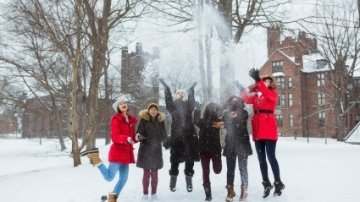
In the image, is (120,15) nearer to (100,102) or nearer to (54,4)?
(54,4)

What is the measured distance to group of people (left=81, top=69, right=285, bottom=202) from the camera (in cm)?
682

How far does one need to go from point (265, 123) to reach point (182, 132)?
1563 millimetres

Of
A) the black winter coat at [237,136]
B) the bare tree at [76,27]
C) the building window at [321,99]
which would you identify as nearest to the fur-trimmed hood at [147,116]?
the black winter coat at [237,136]

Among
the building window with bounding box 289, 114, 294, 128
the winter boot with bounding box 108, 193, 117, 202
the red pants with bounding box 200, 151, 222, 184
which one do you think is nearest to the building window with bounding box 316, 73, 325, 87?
the building window with bounding box 289, 114, 294, 128

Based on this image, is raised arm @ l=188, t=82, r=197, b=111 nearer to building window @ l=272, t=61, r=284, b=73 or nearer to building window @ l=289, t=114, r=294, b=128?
building window @ l=289, t=114, r=294, b=128

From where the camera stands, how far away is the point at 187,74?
42.1ft

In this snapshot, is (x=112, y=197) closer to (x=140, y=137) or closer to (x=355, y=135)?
(x=140, y=137)

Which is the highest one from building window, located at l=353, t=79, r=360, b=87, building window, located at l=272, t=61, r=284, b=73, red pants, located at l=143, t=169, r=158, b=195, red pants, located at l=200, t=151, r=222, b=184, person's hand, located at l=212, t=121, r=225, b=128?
building window, located at l=272, t=61, r=284, b=73

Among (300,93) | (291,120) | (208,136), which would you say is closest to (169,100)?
(208,136)

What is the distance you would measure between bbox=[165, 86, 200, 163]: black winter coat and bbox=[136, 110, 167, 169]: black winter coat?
27 centimetres

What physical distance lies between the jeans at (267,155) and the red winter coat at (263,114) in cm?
12

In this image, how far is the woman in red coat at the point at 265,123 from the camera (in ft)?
22.1

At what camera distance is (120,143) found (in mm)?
7023

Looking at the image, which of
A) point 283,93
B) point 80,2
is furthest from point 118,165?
point 283,93
